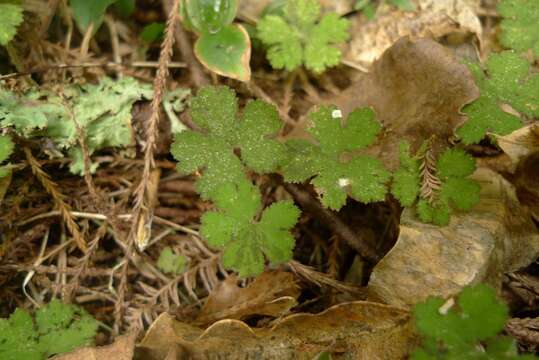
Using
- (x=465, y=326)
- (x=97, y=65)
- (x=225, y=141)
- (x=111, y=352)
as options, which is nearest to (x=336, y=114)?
(x=225, y=141)

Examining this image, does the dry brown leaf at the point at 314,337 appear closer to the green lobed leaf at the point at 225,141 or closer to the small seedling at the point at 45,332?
the small seedling at the point at 45,332

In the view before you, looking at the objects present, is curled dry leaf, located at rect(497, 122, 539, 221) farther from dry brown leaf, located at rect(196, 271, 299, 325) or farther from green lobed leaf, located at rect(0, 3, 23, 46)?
→ green lobed leaf, located at rect(0, 3, 23, 46)

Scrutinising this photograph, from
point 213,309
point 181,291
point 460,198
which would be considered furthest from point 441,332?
A: point 181,291

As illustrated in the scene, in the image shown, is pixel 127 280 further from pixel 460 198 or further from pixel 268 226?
pixel 460 198

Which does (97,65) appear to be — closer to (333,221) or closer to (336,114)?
(336,114)

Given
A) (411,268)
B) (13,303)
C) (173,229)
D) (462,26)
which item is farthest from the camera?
(462,26)
